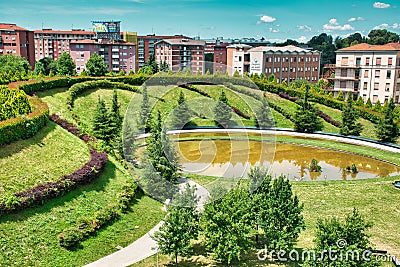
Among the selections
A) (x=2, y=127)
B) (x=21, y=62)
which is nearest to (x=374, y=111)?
(x=2, y=127)

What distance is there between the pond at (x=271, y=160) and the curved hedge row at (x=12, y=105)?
9.80 metres

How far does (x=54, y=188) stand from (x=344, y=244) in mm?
11288

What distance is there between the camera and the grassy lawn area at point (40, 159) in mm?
16577

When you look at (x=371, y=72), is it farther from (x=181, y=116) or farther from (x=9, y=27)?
(x=9, y=27)

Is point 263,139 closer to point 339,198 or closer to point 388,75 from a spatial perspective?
point 339,198

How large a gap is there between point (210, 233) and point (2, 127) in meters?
10.7

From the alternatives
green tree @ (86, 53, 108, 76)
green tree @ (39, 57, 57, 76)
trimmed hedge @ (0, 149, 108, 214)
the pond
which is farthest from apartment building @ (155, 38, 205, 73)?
trimmed hedge @ (0, 149, 108, 214)

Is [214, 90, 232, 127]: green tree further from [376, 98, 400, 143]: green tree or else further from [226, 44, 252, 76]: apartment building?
[226, 44, 252, 76]: apartment building

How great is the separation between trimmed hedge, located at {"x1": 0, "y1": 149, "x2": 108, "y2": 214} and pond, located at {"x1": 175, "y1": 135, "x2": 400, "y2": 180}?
6.84 meters

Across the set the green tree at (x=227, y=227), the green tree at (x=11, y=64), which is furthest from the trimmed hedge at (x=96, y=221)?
the green tree at (x=11, y=64)

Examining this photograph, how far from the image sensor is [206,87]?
45.3 m

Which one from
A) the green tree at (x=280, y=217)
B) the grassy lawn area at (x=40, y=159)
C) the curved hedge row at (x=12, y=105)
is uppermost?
the curved hedge row at (x=12, y=105)

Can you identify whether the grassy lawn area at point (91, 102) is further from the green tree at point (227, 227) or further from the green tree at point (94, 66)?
the green tree at point (227, 227)

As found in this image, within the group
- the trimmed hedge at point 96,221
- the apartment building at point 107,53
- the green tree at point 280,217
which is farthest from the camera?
the apartment building at point 107,53
